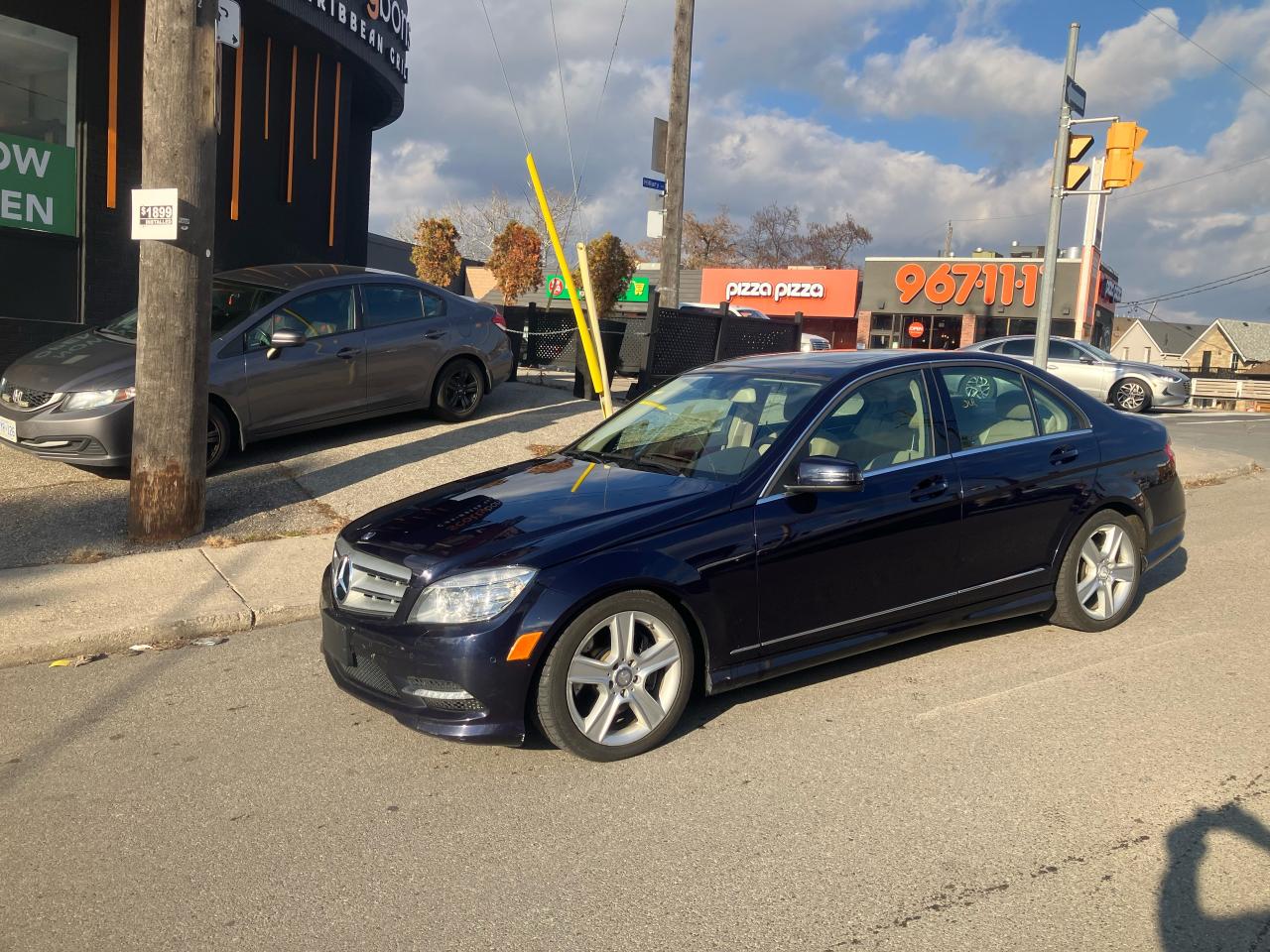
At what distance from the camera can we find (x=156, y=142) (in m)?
7.29

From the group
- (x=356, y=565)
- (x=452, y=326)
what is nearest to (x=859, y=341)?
(x=452, y=326)

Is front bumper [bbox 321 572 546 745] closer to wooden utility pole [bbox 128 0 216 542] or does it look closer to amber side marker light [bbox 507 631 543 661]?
amber side marker light [bbox 507 631 543 661]

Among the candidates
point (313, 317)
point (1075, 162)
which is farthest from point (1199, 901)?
point (1075, 162)

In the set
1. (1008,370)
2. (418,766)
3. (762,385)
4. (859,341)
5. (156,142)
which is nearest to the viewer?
(418,766)

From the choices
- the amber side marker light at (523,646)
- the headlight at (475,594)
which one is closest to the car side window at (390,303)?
the headlight at (475,594)

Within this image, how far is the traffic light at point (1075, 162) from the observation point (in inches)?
518

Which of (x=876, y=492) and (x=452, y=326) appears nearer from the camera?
(x=876, y=492)

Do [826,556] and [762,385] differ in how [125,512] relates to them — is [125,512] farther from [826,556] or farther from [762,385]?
[826,556]

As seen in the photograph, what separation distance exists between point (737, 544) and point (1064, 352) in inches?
779

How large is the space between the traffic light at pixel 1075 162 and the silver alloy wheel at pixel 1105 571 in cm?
855

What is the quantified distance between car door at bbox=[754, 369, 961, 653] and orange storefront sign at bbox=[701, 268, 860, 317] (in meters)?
38.4

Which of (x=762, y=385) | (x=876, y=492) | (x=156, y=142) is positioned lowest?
(x=876, y=492)

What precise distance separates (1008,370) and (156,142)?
5.64m

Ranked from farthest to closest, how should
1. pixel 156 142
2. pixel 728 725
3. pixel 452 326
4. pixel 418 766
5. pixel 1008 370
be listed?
pixel 452 326, pixel 156 142, pixel 1008 370, pixel 728 725, pixel 418 766
